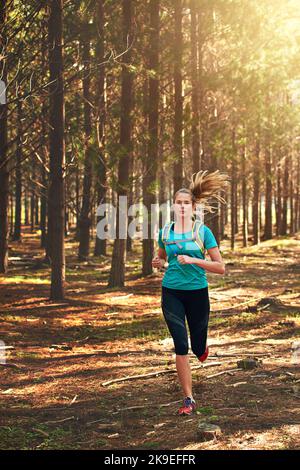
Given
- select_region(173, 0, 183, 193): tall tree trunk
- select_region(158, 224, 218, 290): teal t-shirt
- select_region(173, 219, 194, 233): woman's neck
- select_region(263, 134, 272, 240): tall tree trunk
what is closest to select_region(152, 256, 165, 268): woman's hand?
select_region(158, 224, 218, 290): teal t-shirt

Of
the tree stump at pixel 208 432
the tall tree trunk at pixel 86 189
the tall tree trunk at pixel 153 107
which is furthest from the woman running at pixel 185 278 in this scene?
the tall tree trunk at pixel 86 189

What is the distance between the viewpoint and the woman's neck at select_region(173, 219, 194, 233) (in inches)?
259

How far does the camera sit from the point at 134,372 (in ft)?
30.3

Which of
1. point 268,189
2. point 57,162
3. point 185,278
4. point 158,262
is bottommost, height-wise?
point 185,278

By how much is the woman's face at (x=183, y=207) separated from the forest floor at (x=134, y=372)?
6.37 feet

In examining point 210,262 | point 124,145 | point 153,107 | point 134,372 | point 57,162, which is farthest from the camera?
point 153,107

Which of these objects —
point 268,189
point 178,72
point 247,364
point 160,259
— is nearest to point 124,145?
point 178,72

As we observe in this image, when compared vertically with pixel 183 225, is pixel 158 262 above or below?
below

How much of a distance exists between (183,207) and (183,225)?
0.57 feet

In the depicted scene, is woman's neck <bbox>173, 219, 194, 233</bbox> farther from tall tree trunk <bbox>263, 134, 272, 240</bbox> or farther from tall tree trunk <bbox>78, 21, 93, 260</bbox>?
tall tree trunk <bbox>263, 134, 272, 240</bbox>

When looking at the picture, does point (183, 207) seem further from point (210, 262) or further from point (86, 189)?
point (86, 189)

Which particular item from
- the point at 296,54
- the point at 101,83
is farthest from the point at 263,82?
the point at 101,83

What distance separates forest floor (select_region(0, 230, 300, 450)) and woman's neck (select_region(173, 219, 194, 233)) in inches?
71.2
